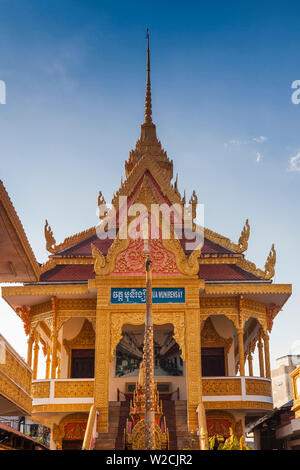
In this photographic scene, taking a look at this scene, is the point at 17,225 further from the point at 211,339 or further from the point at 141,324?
the point at 211,339

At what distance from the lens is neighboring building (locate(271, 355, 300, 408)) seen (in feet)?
139

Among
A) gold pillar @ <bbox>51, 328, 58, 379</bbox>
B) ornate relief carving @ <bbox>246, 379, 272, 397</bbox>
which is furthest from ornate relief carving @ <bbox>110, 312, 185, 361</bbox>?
ornate relief carving @ <bbox>246, 379, 272, 397</bbox>

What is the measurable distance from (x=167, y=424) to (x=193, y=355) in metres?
1.88

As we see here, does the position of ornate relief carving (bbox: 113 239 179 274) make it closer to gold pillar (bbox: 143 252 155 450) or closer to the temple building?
the temple building

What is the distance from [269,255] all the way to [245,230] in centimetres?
196

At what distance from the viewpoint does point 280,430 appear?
63.4 ft

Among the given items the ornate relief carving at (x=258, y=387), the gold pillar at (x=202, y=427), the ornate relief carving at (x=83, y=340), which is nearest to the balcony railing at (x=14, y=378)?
the gold pillar at (x=202, y=427)

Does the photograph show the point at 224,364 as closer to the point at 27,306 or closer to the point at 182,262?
the point at 182,262

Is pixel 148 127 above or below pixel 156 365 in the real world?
above

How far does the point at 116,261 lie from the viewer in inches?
651

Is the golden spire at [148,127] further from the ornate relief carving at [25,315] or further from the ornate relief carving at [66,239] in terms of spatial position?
the ornate relief carving at [25,315]

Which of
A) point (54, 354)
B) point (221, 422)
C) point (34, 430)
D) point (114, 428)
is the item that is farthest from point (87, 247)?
point (34, 430)

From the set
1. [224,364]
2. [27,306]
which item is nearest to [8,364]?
[27,306]

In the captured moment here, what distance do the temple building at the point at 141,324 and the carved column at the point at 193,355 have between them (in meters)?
0.03
